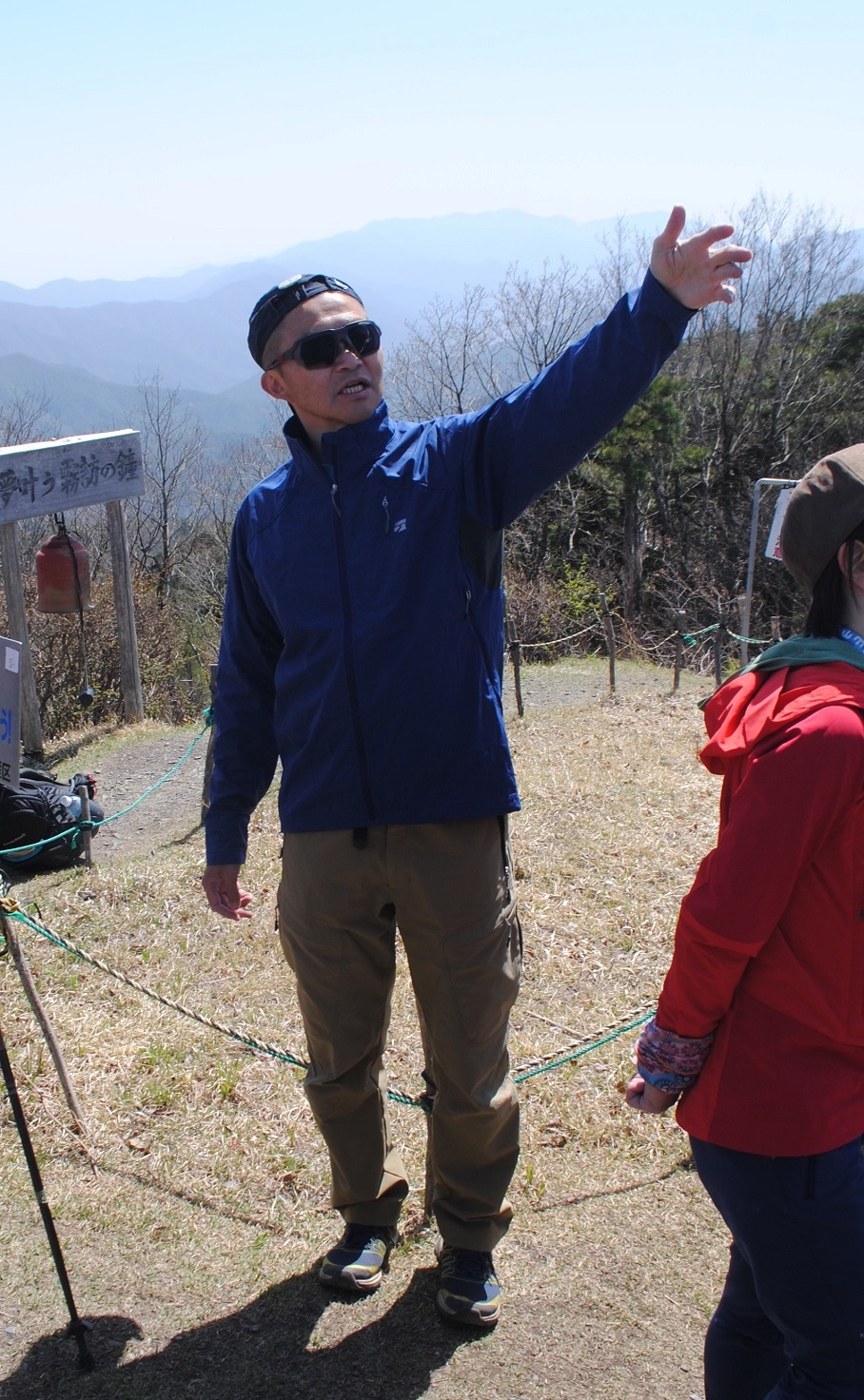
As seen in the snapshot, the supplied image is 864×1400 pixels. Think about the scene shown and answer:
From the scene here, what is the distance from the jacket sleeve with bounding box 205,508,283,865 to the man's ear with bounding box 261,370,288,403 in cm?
30

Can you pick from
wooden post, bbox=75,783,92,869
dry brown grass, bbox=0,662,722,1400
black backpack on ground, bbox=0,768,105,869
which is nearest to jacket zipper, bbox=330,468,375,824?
dry brown grass, bbox=0,662,722,1400

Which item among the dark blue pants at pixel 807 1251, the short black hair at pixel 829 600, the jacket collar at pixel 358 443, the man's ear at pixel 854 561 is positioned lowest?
the dark blue pants at pixel 807 1251

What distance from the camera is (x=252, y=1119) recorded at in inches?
132

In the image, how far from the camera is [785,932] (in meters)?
1.48

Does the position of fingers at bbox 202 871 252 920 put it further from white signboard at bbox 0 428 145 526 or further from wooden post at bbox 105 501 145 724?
wooden post at bbox 105 501 145 724

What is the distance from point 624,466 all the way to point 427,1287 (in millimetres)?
21251

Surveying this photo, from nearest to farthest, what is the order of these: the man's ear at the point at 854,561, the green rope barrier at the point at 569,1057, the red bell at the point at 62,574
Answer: the man's ear at the point at 854,561, the green rope barrier at the point at 569,1057, the red bell at the point at 62,574

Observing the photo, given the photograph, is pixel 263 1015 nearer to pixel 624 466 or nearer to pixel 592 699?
pixel 592 699

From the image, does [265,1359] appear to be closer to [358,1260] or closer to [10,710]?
[358,1260]

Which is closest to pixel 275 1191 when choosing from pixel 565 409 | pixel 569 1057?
pixel 569 1057

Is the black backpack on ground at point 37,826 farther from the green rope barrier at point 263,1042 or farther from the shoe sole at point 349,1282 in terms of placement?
the shoe sole at point 349,1282

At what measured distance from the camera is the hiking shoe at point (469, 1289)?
235cm

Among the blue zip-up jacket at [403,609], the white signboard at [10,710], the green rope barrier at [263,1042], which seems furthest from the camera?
the white signboard at [10,710]

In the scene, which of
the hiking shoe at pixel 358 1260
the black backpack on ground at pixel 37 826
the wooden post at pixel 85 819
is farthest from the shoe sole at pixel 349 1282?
the black backpack on ground at pixel 37 826
